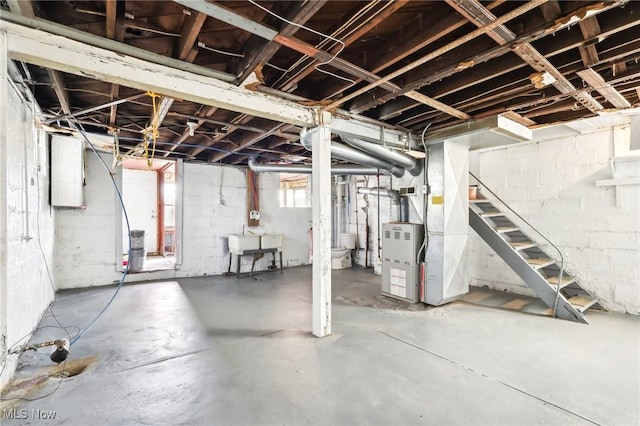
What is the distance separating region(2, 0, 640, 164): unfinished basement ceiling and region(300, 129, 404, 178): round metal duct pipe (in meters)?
0.47

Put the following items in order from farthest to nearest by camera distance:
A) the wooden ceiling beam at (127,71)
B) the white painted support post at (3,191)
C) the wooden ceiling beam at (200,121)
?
1. the wooden ceiling beam at (200,121)
2. the wooden ceiling beam at (127,71)
3. the white painted support post at (3,191)

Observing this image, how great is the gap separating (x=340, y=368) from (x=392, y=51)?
235 cm

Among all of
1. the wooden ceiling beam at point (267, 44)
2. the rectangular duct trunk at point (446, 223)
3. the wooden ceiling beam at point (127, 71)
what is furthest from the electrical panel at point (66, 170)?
the rectangular duct trunk at point (446, 223)

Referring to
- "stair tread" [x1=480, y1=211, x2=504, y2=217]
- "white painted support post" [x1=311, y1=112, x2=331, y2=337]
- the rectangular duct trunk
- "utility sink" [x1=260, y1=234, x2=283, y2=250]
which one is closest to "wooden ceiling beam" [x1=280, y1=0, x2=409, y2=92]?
"white painted support post" [x1=311, y1=112, x2=331, y2=337]

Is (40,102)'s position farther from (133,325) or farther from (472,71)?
(472,71)

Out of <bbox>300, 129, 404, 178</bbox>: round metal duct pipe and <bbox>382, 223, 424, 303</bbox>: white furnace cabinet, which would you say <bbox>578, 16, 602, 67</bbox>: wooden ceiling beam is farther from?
<bbox>382, 223, 424, 303</bbox>: white furnace cabinet

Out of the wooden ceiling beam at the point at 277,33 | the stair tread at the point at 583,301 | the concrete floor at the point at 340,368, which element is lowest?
the concrete floor at the point at 340,368

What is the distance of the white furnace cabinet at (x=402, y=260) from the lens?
12.8 feet

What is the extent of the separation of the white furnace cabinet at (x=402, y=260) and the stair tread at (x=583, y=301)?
1755mm

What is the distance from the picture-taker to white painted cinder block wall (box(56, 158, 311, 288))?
15.2 feet

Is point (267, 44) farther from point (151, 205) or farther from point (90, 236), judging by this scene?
point (151, 205)

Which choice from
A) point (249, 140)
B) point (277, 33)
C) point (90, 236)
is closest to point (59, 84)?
point (277, 33)

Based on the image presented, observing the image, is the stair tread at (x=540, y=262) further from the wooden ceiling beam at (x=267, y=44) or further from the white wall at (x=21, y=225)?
the white wall at (x=21, y=225)

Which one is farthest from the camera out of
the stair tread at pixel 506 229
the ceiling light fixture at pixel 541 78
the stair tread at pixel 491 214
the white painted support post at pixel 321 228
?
the stair tread at pixel 491 214
